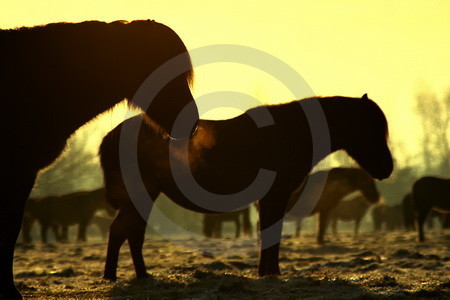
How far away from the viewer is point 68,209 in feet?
93.6

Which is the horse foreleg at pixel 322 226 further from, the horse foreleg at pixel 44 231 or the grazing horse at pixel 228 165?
the horse foreleg at pixel 44 231

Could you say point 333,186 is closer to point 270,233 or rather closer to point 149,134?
point 270,233

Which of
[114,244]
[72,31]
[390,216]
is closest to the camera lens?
[72,31]

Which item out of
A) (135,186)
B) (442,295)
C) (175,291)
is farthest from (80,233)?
(442,295)

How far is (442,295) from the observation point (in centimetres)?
582

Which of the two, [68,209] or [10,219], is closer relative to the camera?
[10,219]

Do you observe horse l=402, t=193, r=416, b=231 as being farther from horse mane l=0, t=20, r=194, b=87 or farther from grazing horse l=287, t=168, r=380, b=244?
horse mane l=0, t=20, r=194, b=87

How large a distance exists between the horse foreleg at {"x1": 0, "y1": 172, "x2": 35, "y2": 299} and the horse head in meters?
5.66

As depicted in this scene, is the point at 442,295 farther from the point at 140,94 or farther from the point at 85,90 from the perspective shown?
the point at 85,90

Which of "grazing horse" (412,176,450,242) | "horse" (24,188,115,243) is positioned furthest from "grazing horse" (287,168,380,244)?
"horse" (24,188,115,243)

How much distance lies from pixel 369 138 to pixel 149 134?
12.0 ft

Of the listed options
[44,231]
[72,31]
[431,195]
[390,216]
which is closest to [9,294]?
[72,31]

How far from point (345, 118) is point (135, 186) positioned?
11.8ft

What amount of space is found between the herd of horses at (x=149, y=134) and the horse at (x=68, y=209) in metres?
19.8
